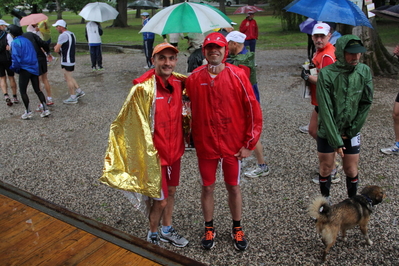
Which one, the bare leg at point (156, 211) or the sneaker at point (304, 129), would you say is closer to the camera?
the bare leg at point (156, 211)

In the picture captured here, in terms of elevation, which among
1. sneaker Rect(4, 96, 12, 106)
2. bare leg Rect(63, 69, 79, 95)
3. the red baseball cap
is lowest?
sneaker Rect(4, 96, 12, 106)

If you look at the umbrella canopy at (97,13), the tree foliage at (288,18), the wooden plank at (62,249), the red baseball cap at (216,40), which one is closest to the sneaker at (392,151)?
the red baseball cap at (216,40)

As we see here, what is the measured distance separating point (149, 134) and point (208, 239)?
1.20m

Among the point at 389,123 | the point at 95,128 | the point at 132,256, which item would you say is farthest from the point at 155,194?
the point at 389,123

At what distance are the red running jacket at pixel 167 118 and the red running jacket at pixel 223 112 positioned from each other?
0.44ft

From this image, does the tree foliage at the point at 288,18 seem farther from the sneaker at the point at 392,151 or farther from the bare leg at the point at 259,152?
the bare leg at the point at 259,152

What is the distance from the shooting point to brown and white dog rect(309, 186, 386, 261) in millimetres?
3080

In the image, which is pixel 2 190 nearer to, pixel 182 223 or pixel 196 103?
pixel 182 223

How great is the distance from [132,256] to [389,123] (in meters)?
5.78

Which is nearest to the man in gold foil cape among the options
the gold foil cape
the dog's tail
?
the gold foil cape

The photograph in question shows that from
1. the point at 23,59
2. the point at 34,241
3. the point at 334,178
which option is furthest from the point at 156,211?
the point at 23,59

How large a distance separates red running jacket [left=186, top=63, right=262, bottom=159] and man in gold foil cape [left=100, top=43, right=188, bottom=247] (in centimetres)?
18

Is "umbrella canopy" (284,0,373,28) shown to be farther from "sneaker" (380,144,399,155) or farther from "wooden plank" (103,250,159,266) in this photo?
"wooden plank" (103,250,159,266)

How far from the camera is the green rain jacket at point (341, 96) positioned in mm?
3248
